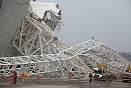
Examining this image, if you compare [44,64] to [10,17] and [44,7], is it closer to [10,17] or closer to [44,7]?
[10,17]

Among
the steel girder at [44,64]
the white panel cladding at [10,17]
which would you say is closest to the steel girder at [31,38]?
the white panel cladding at [10,17]

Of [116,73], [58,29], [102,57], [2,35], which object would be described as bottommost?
[116,73]

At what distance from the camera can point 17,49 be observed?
4291 centimetres

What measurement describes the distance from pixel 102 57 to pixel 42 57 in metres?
13.6

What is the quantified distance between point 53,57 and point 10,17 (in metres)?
8.86

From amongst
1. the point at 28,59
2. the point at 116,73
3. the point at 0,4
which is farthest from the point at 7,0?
the point at 116,73

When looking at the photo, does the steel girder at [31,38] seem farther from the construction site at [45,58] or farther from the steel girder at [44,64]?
the steel girder at [44,64]

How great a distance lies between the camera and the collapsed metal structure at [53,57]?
34.0 metres

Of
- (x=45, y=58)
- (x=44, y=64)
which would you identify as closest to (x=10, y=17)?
(x=45, y=58)

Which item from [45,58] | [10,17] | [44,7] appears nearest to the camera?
[45,58]

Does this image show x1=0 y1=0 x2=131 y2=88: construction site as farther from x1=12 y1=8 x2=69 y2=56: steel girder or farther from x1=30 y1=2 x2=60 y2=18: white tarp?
x1=30 y1=2 x2=60 y2=18: white tarp

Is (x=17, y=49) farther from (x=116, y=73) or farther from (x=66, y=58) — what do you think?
(x=116, y=73)

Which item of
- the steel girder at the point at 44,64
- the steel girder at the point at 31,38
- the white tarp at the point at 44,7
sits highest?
the white tarp at the point at 44,7

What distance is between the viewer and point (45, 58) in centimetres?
3497
